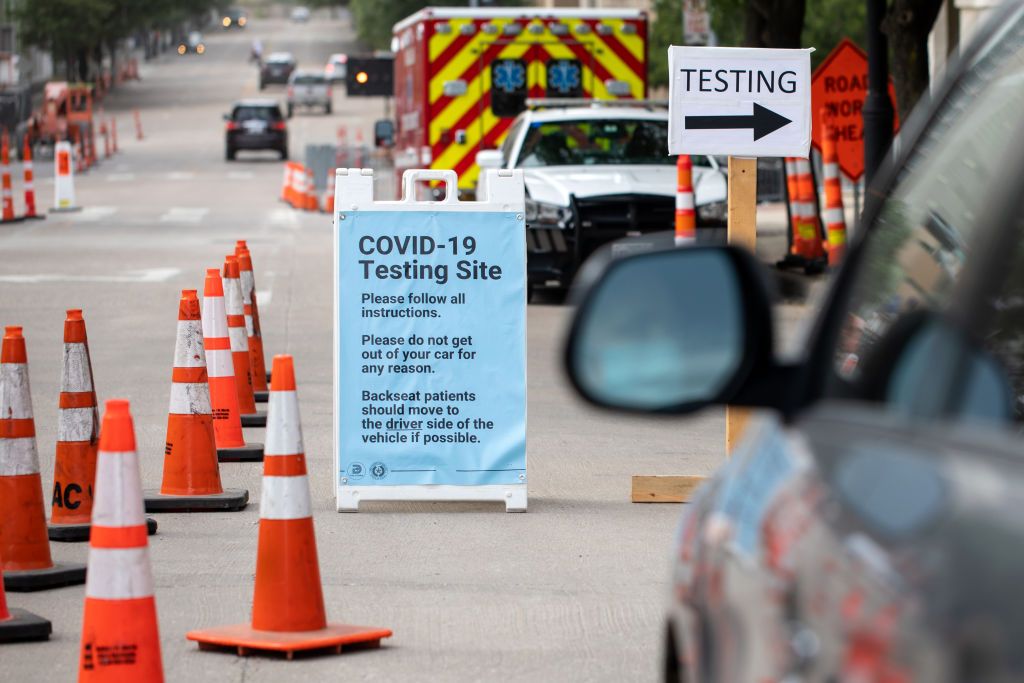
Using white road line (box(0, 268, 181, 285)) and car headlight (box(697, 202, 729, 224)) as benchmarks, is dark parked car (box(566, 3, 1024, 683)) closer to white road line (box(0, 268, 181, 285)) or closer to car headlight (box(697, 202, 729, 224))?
car headlight (box(697, 202, 729, 224))

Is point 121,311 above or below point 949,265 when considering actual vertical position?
below

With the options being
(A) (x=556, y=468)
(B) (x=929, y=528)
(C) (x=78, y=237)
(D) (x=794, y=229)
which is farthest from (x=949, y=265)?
(C) (x=78, y=237)

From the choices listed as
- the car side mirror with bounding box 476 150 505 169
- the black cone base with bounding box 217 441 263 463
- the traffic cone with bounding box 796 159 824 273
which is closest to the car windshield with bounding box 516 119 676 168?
the car side mirror with bounding box 476 150 505 169

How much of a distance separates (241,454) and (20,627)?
12.3 ft

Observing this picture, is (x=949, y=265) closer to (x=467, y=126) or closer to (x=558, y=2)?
(x=467, y=126)

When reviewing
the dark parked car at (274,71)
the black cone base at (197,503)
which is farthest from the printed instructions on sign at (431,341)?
the dark parked car at (274,71)

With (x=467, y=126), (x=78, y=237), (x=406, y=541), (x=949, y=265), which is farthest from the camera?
(x=78, y=237)

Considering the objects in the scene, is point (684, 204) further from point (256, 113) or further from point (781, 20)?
point (256, 113)

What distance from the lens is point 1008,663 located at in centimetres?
181

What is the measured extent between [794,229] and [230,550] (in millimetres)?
14792

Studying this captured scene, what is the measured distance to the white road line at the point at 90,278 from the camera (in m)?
19.7

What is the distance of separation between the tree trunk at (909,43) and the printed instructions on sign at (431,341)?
30.2 feet

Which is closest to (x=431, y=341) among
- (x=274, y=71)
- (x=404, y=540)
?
(x=404, y=540)

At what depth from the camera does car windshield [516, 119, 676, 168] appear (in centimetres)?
1848
